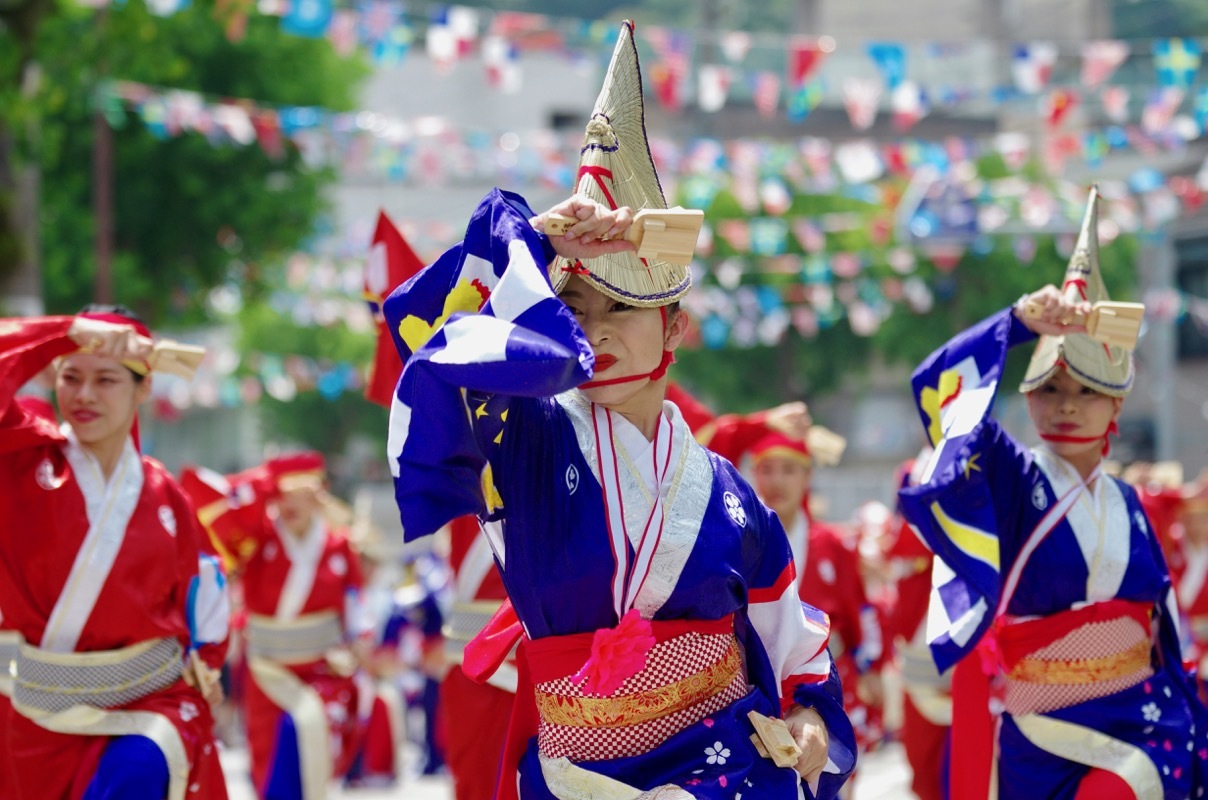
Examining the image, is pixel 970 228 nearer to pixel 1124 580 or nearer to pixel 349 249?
pixel 349 249

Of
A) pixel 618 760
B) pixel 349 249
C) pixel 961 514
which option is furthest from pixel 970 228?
pixel 618 760

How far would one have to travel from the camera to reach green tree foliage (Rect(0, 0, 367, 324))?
17047 millimetres

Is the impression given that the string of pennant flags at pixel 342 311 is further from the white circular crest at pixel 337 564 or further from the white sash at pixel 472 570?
the white sash at pixel 472 570

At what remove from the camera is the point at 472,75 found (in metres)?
37.0

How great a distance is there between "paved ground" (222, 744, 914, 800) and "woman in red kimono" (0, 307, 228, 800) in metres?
4.76

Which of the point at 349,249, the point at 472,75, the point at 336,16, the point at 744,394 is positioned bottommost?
the point at 744,394

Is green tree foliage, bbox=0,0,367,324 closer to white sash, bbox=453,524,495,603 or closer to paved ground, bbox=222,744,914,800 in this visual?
paved ground, bbox=222,744,914,800

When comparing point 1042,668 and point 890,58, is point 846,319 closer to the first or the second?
point 890,58

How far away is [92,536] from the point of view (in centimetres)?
481

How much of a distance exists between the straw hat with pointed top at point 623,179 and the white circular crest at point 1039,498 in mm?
1849

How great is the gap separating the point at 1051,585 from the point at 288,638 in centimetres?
461

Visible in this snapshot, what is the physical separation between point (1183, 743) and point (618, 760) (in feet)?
7.38

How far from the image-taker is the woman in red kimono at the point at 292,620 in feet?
26.0

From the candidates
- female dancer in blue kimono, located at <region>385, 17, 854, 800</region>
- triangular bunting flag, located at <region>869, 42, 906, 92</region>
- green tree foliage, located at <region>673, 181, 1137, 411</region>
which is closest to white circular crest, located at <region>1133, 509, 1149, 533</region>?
female dancer in blue kimono, located at <region>385, 17, 854, 800</region>
